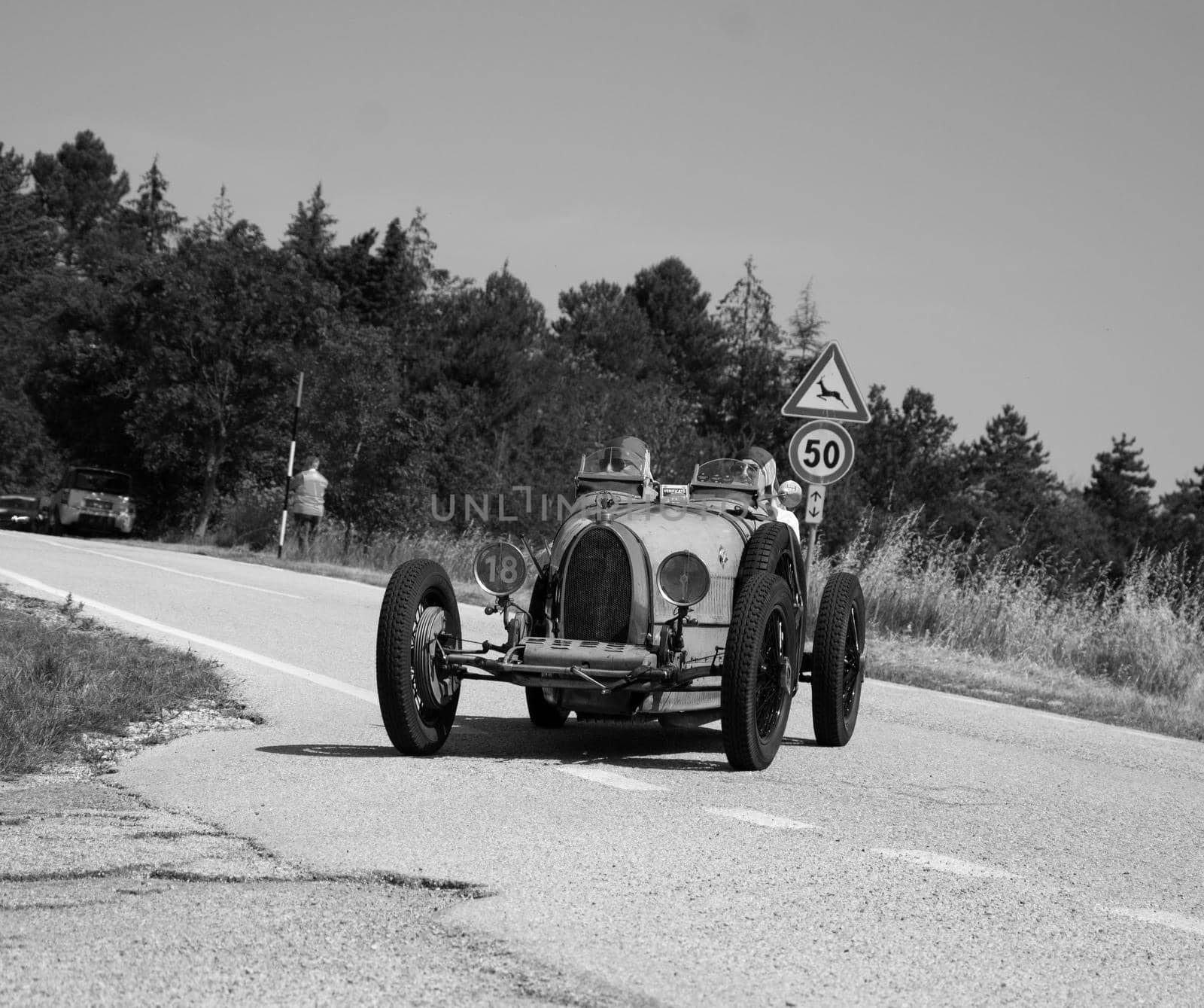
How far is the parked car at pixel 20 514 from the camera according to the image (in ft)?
150

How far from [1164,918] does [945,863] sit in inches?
33.0

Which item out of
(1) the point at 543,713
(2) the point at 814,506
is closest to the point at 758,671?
(1) the point at 543,713

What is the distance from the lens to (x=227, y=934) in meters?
4.26

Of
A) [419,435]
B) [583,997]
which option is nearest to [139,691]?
[583,997]

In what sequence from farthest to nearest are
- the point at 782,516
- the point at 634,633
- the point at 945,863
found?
the point at 782,516 → the point at 634,633 → the point at 945,863

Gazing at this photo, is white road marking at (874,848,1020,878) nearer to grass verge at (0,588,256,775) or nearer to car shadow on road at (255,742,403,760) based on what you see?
car shadow on road at (255,742,403,760)

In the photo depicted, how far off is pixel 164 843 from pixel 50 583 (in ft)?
42.6

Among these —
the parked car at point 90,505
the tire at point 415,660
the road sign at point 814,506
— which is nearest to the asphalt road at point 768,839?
the tire at point 415,660

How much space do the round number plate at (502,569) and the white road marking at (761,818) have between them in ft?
6.00

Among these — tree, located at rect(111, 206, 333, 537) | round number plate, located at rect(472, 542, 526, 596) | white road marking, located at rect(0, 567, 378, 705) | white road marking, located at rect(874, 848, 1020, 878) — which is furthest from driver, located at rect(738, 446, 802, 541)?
tree, located at rect(111, 206, 333, 537)

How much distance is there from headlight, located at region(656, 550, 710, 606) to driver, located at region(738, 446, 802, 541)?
5.78 feet

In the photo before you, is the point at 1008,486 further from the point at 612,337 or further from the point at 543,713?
the point at 543,713

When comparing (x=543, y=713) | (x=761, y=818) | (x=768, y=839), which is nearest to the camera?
(x=768, y=839)

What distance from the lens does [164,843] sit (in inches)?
219
